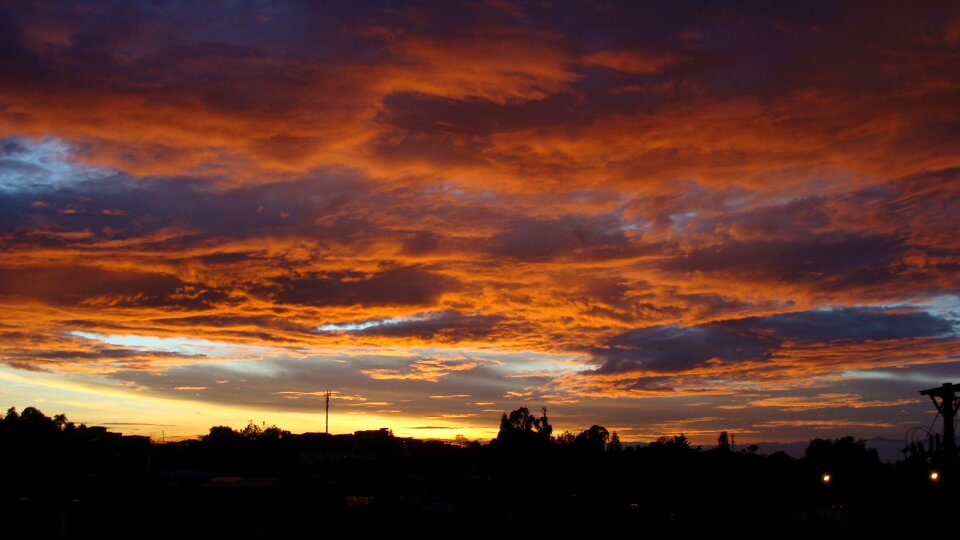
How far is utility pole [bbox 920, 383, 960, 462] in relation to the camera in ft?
97.7

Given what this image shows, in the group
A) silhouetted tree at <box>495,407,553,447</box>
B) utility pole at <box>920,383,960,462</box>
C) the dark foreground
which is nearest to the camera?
utility pole at <box>920,383,960,462</box>

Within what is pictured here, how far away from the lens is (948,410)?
29.9 m

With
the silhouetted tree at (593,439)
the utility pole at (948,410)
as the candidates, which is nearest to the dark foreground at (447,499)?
the utility pole at (948,410)

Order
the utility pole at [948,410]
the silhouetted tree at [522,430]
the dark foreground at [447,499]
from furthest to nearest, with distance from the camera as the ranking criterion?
1. the silhouetted tree at [522,430]
2. the dark foreground at [447,499]
3. the utility pole at [948,410]

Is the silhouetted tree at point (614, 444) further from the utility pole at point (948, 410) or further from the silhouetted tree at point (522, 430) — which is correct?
the utility pole at point (948, 410)

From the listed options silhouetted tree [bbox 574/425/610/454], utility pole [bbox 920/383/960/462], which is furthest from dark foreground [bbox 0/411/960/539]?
silhouetted tree [bbox 574/425/610/454]

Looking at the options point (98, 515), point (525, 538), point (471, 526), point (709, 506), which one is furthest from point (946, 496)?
point (98, 515)

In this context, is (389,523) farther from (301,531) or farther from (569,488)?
(569,488)

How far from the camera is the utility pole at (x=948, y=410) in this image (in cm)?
2977

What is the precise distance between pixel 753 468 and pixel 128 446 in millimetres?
70752

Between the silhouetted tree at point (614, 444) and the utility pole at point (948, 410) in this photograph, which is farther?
the silhouetted tree at point (614, 444)

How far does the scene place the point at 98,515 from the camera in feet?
138

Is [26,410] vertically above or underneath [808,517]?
above

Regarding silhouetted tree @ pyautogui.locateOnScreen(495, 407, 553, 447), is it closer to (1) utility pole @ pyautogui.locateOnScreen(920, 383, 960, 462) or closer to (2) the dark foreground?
(2) the dark foreground
